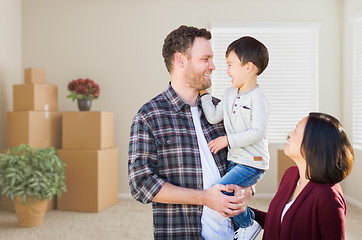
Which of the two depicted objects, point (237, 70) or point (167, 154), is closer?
point (167, 154)

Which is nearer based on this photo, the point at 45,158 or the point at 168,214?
the point at 168,214

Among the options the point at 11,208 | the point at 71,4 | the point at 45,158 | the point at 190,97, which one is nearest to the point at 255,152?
the point at 190,97

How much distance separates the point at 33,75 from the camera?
4.81 m

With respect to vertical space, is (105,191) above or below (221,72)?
below

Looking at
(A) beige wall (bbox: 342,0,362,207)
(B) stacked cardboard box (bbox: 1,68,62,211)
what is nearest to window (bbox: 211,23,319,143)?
(A) beige wall (bbox: 342,0,362,207)

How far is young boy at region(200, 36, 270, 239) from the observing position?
163 centimetres

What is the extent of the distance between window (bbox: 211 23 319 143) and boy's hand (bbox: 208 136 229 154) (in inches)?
160

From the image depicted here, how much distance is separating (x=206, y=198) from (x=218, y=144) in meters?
0.24

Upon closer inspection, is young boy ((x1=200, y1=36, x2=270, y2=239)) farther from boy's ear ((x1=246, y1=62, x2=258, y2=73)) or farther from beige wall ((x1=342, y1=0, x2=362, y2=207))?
beige wall ((x1=342, y1=0, x2=362, y2=207))

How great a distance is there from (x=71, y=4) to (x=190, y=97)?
4491 millimetres

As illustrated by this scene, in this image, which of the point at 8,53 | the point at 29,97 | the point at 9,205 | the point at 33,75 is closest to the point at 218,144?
the point at 29,97

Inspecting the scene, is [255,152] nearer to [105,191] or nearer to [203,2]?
[105,191]

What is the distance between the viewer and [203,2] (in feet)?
18.4

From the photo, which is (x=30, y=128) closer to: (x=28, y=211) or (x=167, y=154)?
(x=28, y=211)
